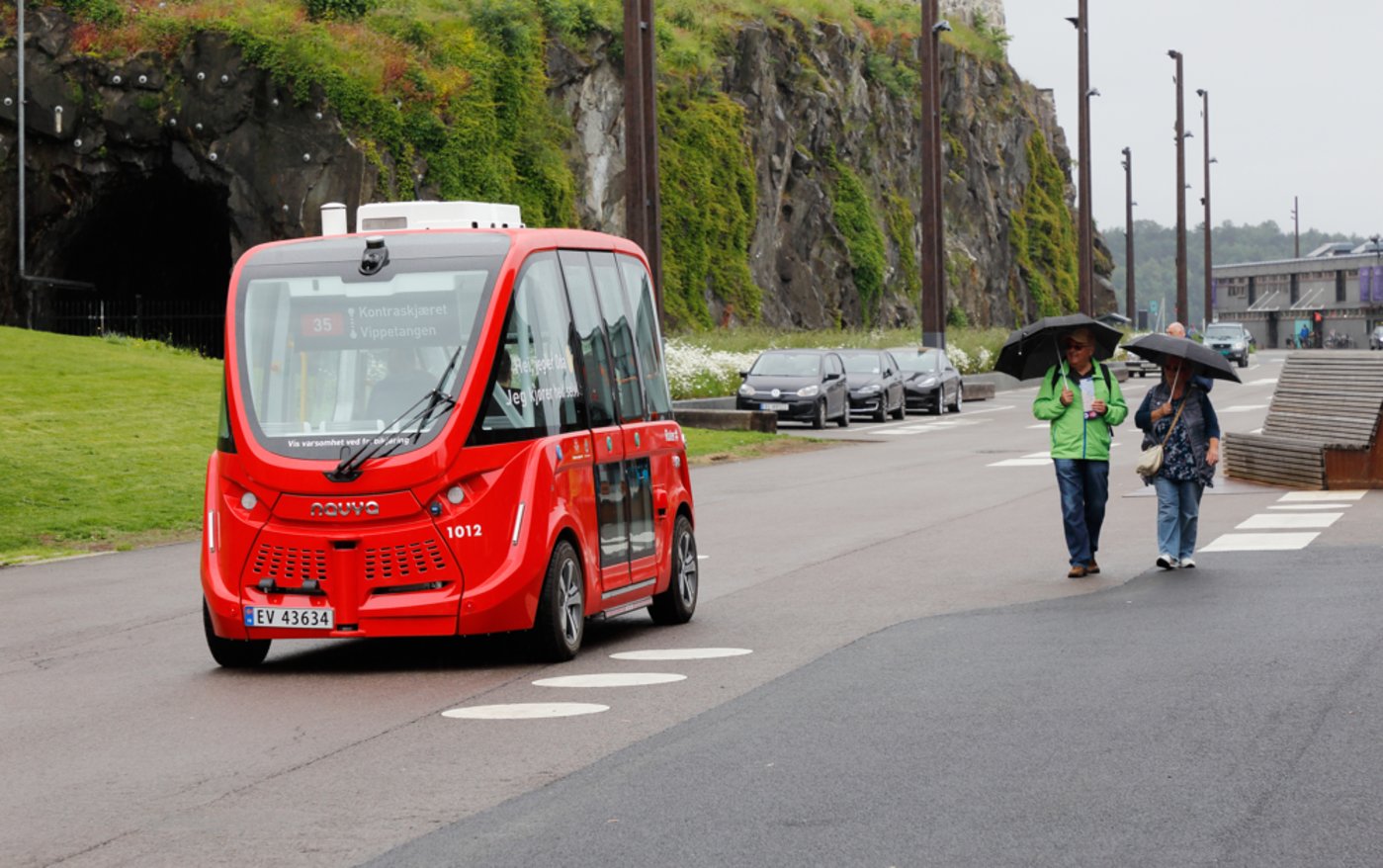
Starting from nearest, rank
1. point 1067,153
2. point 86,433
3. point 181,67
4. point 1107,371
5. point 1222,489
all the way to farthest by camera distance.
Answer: point 1107,371 < point 1222,489 < point 86,433 < point 181,67 < point 1067,153

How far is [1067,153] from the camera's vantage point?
110m

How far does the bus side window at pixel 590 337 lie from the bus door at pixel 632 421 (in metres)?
0.11

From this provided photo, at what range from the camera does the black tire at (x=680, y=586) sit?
13.7 metres

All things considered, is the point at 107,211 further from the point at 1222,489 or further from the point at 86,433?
the point at 1222,489

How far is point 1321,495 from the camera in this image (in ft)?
73.4

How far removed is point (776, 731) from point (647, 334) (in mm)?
5249

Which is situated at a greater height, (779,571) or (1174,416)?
(1174,416)

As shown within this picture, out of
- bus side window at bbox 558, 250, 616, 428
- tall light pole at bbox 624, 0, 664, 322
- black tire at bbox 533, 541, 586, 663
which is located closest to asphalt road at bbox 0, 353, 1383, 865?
black tire at bbox 533, 541, 586, 663

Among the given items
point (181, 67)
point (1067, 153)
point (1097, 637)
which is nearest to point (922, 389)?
point (181, 67)

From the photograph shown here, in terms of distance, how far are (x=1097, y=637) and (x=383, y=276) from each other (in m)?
4.64

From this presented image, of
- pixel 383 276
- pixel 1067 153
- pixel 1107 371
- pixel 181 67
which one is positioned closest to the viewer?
pixel 383 276

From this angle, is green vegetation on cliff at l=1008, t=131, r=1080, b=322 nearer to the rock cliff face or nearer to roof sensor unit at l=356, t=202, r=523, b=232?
the rock cliff face

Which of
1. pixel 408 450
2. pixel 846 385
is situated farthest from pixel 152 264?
pixel 408 450

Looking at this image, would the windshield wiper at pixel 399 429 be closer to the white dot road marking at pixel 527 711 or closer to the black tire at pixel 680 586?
the white dot road marking at pixel 527 711
